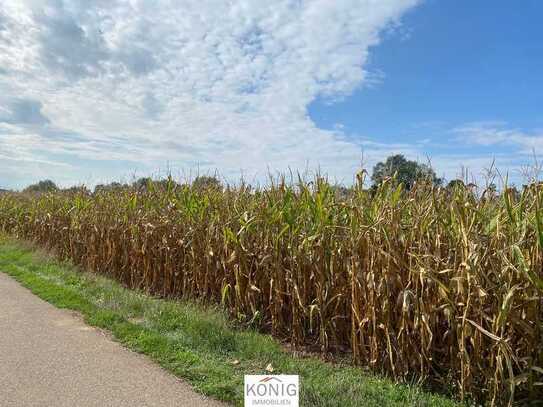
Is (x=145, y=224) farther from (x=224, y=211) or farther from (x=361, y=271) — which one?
(x=361, y=271)

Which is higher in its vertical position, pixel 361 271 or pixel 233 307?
pixel 361 271

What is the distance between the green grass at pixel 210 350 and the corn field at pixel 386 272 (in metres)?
0.35

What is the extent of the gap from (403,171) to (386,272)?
171 cm

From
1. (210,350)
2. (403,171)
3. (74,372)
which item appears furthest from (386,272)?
(74,372)

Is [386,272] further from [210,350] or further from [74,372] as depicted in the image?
[74,372]

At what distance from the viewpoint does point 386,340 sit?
4441 millimetres

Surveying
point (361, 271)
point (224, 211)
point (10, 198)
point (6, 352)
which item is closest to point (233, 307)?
point (224, 211)

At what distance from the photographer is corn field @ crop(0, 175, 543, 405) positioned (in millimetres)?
3689

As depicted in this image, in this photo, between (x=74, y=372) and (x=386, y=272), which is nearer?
(x=74, y=372)

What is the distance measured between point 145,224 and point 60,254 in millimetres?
4743

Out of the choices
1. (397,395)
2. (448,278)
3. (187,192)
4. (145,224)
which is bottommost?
(397,395)

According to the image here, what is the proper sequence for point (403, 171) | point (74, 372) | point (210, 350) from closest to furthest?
point (74, 372) < point (210, 350) < point (403, 171)

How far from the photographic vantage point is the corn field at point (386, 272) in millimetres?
3689

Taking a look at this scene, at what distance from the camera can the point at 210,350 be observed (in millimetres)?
4867
